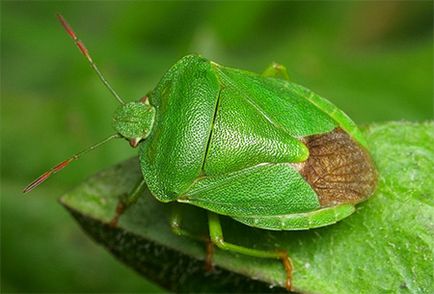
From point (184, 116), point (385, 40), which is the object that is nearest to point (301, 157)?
point (184, 116)

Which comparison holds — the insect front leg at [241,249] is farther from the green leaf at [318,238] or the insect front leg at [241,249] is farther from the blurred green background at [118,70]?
the blurred green background at [118,70]

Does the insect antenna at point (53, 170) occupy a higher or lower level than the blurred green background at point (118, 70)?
higher

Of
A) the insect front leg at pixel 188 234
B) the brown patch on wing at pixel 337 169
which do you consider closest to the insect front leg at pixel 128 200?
the insect front leg at pixel 188 234

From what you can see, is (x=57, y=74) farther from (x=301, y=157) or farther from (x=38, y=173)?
(x=301, y=157)

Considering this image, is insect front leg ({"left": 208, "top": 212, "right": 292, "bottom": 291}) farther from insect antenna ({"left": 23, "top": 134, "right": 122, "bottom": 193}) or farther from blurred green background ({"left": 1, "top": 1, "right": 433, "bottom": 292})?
blurred green background ({"left": 1, "top": 1, "right": 433, "bottom": 292})

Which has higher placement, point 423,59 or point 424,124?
point 424,124

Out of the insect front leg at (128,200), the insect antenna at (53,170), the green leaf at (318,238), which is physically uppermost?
the insect antenna at (53,170)
